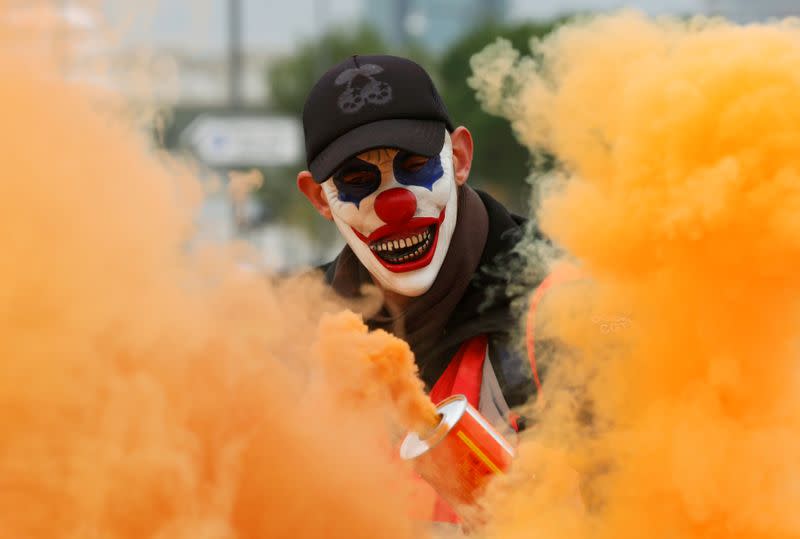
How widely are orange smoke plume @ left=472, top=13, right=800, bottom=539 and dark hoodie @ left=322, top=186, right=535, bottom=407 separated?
15.8 inches

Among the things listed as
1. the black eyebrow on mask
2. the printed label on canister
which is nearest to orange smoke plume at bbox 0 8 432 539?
the printed label on canister

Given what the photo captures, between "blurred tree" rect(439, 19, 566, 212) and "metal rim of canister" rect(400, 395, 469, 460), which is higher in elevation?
"metal rim of canister" rect(400, 395, 469, 460)

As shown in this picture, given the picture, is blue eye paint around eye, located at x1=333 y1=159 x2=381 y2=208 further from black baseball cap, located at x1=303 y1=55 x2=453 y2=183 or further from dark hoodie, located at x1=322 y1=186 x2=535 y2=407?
dark hoodie, located at x1=322 y1=186 x2=535 y2=407

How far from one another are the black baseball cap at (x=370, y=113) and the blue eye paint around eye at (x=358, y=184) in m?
0.07

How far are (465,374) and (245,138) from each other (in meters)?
9.14

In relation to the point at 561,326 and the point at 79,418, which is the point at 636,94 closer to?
the point at 561,326

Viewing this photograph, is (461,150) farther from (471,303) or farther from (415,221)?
(471,303)

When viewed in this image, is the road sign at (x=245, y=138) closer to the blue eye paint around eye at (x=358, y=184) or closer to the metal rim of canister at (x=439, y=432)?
the blue eye paint around eye at (x=358, y=184)

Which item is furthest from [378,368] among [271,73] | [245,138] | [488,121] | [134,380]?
[271,73]

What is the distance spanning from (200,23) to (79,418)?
6.10ft

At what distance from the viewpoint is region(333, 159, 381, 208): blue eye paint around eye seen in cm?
352

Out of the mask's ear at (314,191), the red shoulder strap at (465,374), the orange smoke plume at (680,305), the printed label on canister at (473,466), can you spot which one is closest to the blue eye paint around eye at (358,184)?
the mask's ear at (314,191)

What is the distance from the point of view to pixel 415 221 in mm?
3523

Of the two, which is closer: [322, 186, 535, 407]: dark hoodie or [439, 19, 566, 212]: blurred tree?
[322, 186, 535, 407]: dark hoodie
